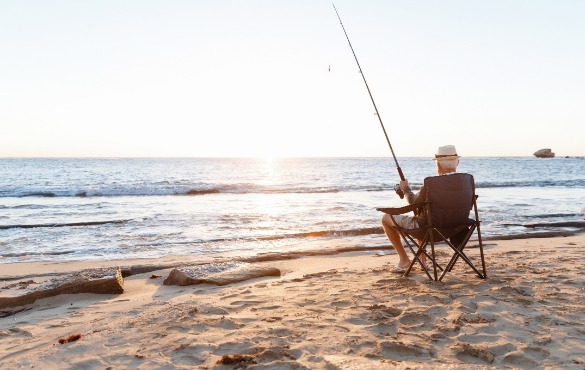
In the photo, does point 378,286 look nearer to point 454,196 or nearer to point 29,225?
point 454,196

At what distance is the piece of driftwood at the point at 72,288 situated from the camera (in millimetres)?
5144

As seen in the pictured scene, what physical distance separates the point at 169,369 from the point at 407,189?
3358 mm

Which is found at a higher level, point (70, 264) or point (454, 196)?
point (454, 196)

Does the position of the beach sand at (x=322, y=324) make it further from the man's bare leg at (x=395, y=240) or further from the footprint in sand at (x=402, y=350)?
the man's bare leg at (x=395, y=240)

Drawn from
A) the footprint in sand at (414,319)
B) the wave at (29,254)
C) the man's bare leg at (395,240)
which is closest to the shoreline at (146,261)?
the wave at (29,254)

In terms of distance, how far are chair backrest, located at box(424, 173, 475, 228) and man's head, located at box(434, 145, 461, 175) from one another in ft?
0.63

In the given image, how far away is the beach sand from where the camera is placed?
328 cm

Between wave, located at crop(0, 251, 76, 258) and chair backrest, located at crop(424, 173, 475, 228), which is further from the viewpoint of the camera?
wave, located at crop(0, 251, 76, 258)

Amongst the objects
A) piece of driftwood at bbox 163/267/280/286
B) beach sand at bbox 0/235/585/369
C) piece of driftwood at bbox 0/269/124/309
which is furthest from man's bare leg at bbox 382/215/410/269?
piece of driftwood at bbox 0/269/124/309

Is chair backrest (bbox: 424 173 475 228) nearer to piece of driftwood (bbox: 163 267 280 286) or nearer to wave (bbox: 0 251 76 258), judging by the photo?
piece of driftwood (bbox: 163 267 280 286)

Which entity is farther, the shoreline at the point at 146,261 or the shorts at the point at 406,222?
the shoreline at the point at 146,261

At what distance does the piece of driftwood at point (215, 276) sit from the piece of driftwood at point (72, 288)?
0.62m

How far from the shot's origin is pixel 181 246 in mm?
9602

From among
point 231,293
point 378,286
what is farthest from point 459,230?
point 231,293
